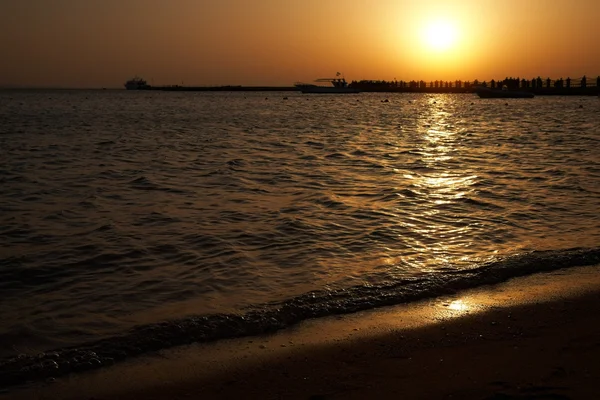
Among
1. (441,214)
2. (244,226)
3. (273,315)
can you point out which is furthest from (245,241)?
(441,214)

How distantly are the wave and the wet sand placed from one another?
0.66 ft

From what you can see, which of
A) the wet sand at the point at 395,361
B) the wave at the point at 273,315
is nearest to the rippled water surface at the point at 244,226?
the wave at the point at 273,315

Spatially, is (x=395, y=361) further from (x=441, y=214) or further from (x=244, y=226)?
(x=441, y=214)

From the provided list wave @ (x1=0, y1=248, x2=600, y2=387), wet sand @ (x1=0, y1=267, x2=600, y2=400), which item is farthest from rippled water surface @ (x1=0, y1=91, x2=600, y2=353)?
wet sand @ (x1=0, y1=267, x2=600, y2=400)

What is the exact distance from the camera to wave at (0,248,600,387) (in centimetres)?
505

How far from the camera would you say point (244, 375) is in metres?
4.63

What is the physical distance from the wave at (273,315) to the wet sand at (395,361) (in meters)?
0.20

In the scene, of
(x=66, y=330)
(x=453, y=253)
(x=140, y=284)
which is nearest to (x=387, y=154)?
(x=453, y=253)

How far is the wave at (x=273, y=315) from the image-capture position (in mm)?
5055

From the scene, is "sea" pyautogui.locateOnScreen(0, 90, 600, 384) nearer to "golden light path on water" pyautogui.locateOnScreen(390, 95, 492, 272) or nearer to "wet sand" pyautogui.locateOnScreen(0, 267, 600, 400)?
"golden light path on water" pyautogui.locateOnScreen(390, 95, 492, 272)

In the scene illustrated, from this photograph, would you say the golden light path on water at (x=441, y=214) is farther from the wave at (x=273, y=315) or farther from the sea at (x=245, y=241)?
the wave at (x=273, y=315)

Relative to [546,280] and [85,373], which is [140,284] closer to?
[85,373]

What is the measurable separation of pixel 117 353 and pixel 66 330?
89cm

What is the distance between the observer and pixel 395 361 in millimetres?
4781
